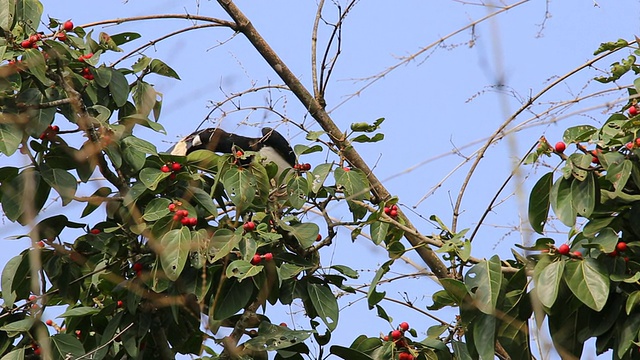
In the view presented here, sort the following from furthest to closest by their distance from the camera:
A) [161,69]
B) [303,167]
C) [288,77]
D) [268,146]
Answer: [268,146], [288,77], [161,69], [303,167]

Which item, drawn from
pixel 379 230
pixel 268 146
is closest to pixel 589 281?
pixel 379 230

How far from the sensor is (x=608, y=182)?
6.54 feet

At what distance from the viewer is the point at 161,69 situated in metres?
2.45

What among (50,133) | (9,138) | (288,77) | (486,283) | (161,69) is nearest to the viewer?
(486,283)

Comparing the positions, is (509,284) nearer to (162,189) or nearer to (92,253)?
(162,189)

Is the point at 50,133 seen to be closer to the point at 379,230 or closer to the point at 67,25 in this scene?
the point at 67,25

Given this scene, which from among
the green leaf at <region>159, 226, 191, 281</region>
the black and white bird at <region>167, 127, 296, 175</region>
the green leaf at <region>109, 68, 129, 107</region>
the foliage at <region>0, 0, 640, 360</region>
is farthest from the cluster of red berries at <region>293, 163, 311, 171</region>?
the black and white bird at <region>167, 127, 296, 175</region>

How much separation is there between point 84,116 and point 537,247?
1.08 m

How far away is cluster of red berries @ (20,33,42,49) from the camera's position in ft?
6.96

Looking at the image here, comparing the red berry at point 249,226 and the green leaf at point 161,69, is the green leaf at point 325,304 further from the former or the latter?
the green leaf at point 161,69

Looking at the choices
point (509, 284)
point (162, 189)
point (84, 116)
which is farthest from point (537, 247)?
point (84, 116)

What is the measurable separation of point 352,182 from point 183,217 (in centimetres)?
44

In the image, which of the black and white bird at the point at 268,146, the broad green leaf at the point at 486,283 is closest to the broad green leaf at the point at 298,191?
the broad green leaf at the point at 486,283

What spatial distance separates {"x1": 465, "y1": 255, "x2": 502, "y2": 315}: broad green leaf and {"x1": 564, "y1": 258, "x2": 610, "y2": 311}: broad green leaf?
16 centimetres
